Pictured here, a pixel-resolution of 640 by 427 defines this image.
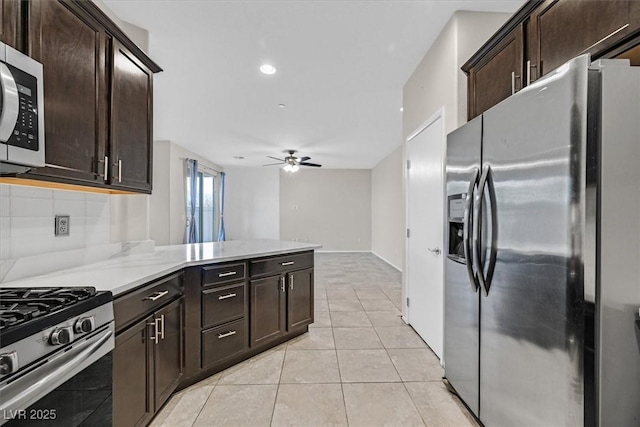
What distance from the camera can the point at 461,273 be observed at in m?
1.80

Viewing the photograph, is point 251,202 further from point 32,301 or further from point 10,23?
point 32,301

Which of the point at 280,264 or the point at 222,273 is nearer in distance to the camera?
the point at 222,273

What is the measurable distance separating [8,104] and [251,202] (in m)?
8.32

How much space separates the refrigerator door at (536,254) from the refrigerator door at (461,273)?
0.10m

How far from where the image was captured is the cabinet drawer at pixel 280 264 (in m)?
2.51

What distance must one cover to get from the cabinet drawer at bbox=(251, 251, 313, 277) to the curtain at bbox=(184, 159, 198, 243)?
4.76 meters

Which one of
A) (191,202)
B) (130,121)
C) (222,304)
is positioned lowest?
(222,304)

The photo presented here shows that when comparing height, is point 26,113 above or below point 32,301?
above

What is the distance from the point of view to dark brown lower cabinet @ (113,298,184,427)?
140cm

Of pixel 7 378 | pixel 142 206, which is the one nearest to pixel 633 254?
pixel 7 378

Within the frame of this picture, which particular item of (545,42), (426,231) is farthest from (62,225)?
(545,42)

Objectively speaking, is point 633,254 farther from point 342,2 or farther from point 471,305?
point 342,2

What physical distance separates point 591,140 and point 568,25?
0.72m

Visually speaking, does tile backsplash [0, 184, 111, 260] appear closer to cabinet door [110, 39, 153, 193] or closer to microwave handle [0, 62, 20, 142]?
cabinet door [110, 39, 153, 193]
